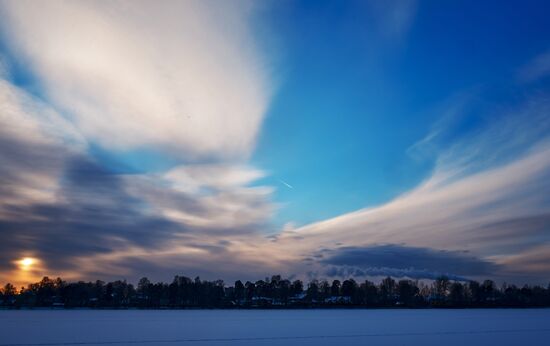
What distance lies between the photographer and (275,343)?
1454 inches

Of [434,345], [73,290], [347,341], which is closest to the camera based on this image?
[434,345]

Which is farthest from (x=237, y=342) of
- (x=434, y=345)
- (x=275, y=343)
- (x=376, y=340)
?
(x=434, y=345)

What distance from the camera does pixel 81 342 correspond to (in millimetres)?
38531

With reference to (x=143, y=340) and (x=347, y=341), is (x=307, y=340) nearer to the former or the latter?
(x=347, y=341)

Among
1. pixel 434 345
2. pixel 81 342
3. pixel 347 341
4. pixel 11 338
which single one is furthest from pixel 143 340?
pixel 434 345

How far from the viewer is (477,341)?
40.9 meters

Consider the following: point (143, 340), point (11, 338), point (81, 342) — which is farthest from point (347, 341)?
point (11, 338)

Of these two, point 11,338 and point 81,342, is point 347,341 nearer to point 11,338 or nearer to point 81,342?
point 81,342

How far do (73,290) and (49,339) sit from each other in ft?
562

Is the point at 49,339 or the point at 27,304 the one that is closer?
the point at 49,339

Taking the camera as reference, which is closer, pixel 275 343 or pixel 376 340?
pixel 275 343

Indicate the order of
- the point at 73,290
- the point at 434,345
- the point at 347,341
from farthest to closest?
the point at 73,290 < the point at 347,341 < the point at 434,345

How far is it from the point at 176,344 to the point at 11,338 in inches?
621

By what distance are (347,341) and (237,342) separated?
967cm
